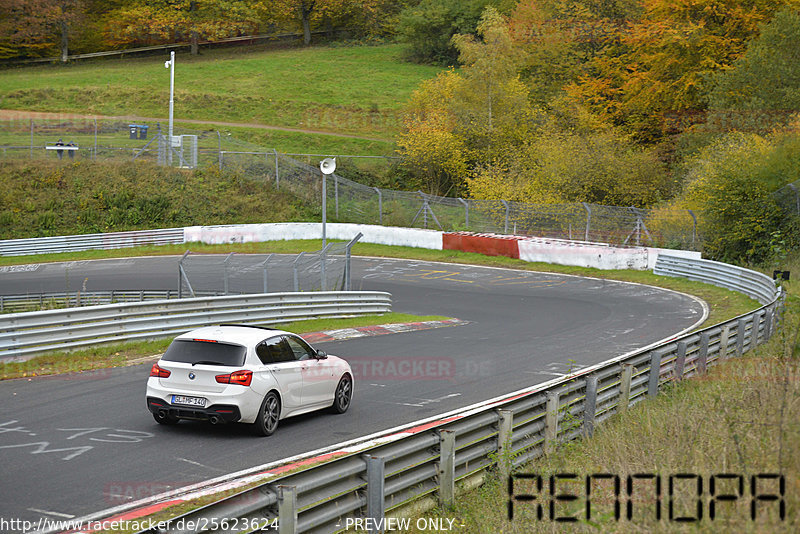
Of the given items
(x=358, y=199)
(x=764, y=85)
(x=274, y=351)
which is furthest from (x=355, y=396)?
(x=764, y=85)

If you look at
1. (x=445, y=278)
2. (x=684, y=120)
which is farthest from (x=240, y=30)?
(x=445, y=278)

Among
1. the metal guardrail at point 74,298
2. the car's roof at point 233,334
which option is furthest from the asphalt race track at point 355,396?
the metal guardrail at point 74,298

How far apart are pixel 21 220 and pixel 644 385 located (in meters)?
38.7

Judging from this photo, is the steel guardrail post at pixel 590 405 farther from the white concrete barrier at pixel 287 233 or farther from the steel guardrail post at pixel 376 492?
the white concrete barrier at pixel 287 233

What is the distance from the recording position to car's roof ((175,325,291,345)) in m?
11.4

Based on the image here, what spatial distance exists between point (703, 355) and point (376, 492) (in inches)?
363

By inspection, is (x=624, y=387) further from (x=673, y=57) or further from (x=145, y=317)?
(x=673, y=57)

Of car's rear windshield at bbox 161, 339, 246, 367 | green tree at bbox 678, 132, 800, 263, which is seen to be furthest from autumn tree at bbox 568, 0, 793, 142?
car's rear windshield at bbox 161, 339, 246, 367

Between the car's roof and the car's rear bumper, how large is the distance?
3.13ft

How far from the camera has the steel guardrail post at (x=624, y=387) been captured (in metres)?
11.5

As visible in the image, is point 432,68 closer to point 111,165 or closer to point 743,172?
point 111,165

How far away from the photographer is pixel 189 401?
11.0 meters

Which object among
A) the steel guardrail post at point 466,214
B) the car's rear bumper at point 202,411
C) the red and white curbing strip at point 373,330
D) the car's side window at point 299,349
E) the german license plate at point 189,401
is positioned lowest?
the red and white curbing strip at point 373,330

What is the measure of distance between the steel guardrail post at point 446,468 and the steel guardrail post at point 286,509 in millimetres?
2181
